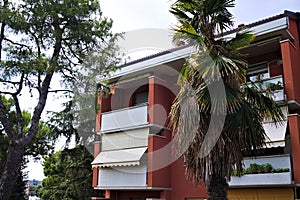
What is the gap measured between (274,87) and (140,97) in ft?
34.1

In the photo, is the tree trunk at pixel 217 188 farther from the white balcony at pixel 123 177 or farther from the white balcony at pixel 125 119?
the white balcony at pixel 125 119

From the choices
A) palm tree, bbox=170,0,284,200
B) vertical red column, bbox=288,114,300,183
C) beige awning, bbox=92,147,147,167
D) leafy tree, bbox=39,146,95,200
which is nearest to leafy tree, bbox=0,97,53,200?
leafy tree, bbox=39,146,95,200

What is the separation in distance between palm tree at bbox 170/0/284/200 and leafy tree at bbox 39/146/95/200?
17.3 metres

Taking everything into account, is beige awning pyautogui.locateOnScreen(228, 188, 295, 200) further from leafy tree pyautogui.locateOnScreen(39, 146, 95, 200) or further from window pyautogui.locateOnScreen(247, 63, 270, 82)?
leafy tree pyautogui.locateOnScreen(39, 146, 95, 200)

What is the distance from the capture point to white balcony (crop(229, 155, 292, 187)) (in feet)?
49.7

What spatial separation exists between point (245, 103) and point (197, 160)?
2606mm

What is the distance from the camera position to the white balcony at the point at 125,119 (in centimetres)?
2119

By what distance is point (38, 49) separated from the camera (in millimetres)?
15336

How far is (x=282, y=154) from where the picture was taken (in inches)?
635

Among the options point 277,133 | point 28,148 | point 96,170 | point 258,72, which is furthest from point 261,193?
point 28,148

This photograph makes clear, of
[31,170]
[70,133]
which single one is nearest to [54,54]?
[70,133]

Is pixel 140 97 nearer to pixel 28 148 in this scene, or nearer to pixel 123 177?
pixel 123 177

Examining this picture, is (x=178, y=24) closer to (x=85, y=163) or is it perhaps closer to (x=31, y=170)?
(x=85, y=163)

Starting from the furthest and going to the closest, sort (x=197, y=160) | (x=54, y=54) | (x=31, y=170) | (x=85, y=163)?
(x=31, y=170) < (x=85, y=163) < (x=54, y=54) < (x=197, y=160)
